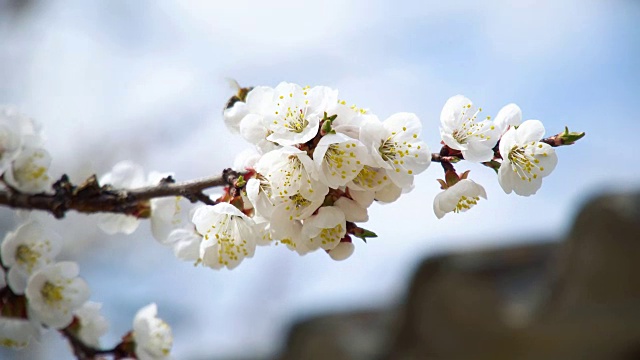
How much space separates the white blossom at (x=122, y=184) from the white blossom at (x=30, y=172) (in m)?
0.07

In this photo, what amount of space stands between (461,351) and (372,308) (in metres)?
0.46

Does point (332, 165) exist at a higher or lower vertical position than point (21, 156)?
lower

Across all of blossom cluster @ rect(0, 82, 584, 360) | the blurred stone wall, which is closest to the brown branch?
blossom cluster @ rect(0, 82, 584, 360)

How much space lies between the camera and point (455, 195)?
682 millimetres

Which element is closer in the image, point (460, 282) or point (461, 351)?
→ point (460, 282)

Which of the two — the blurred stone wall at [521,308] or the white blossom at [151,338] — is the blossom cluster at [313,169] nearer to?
the white blossom at [151,338]

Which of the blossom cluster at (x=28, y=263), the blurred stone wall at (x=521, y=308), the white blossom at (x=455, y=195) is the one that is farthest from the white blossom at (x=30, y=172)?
the blurred stone wall at (x=521, y=308)

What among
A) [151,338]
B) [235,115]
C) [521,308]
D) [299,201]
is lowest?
[521,308]

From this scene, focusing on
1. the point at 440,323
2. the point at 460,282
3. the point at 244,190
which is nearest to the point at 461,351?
the point at 440,323

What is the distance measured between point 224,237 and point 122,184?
251mm

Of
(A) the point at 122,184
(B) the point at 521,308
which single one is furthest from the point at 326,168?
(B) the point at 521,308

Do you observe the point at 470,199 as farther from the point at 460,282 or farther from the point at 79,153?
the point at 79,153

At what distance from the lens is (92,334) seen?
0.91 meters

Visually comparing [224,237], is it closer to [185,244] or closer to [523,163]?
[185,244]
